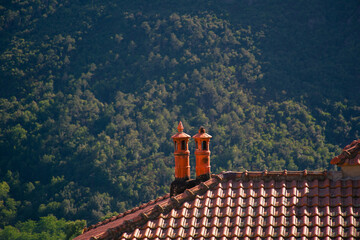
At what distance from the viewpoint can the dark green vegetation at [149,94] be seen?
8944cm

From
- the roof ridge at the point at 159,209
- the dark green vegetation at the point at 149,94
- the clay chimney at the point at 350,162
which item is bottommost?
the dark green vegetation at the point at 149,94

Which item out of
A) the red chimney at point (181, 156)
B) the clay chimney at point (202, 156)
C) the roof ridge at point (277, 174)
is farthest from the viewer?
the red chimney at point (181, 156)

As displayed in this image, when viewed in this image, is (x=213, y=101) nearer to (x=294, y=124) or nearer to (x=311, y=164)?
(x=294, y=124)

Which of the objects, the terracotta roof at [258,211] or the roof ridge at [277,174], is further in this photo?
the roof ridge at [277,174]

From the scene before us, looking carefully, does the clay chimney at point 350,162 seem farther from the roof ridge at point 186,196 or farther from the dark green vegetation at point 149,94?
the dark green vegetation at point 149,94

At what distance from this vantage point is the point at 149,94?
109 meters

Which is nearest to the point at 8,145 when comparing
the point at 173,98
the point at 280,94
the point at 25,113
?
the point at 25,113

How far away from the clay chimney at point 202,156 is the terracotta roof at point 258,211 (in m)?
0.79

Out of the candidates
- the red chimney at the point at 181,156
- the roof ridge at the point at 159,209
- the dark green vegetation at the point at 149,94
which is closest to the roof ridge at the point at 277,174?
the roof ridge at the point at 159,209

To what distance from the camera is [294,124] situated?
96688 millimetres

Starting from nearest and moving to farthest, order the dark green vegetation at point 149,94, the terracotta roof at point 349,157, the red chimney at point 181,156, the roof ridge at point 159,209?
the roof ridge at point 159,209, the terracotta roof at point 349,157, the red chimney at point 181,156, the dark green vegetation at point 149,94

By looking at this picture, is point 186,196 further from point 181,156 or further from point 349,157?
point 349,157

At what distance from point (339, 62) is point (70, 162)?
5172cm

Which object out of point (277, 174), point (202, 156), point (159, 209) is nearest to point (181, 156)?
point (202, 156)
